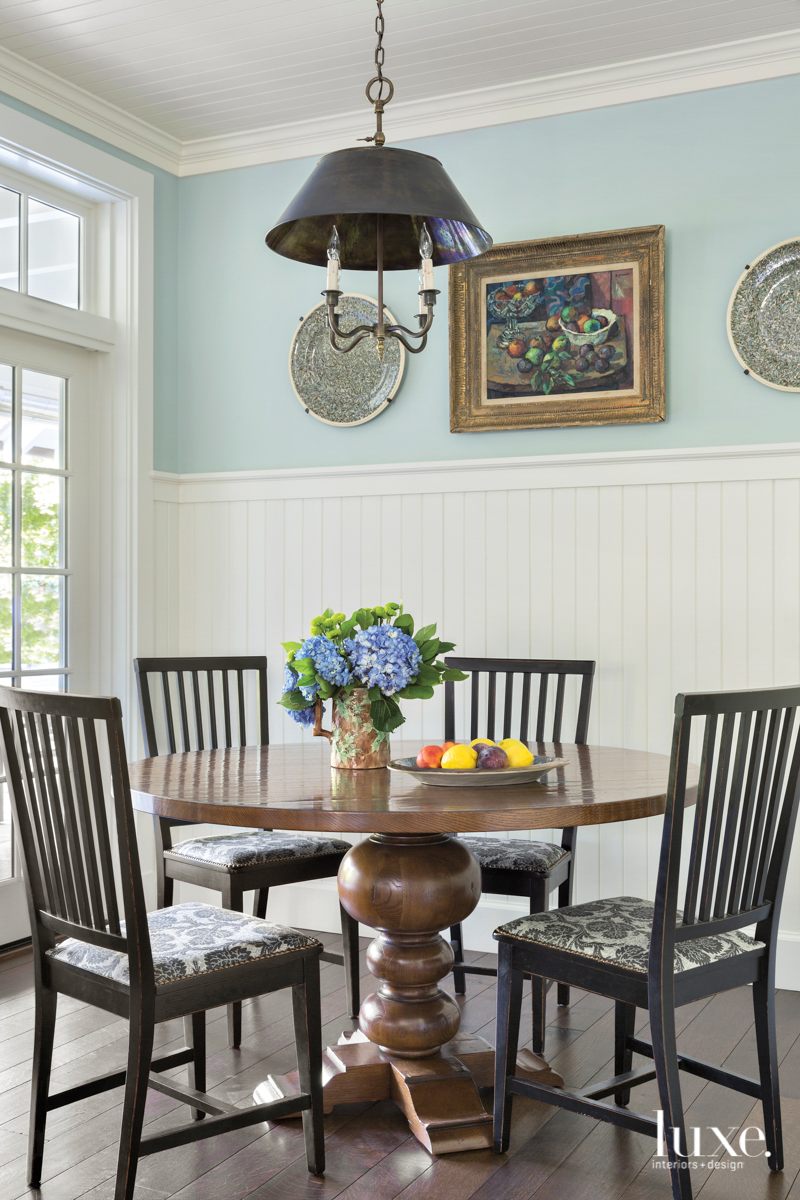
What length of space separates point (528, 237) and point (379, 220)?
4.00ft

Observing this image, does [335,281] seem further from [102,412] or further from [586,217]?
[102,412]

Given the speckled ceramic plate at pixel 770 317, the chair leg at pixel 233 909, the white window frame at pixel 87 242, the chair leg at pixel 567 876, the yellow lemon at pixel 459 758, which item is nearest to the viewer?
the yellow lemon at pixel 459 758

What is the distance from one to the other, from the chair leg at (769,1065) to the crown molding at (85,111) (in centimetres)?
324

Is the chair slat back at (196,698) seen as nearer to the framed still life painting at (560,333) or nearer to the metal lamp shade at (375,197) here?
the framed still life painting at (560,333)

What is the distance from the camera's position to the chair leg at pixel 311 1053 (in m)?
1.94

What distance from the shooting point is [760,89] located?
3105mm

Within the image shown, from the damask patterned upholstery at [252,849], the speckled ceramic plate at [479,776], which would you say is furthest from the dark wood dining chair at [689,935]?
the damask patterned upholstery at [252,849]

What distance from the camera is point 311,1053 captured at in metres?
1.94

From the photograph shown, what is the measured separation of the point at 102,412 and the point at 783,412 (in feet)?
7.55

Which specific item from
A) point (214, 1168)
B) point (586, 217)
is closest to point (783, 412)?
point (586, 217)

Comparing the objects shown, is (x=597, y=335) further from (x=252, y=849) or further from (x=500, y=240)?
(x=252, y=849)

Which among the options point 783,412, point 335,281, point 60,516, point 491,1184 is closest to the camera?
point 491,1184

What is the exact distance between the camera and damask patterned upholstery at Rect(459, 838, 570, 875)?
2516 millimetres

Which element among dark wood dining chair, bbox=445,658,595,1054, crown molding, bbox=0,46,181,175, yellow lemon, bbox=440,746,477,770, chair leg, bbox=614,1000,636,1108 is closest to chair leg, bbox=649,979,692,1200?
chair leg, bbox=614,1000,636,1108
